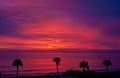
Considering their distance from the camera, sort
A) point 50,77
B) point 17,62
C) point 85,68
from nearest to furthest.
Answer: point 50,77
point 17,62
point 85,68

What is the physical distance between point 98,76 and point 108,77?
1.74 metres

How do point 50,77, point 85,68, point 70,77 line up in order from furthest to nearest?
point 85,68
point 50,77
point 70,77

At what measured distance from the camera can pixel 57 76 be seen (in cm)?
5225

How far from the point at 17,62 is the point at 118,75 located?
1702cm

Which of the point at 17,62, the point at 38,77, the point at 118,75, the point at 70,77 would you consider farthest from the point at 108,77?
the point at 17,62

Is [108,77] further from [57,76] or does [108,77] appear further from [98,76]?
[57,76]

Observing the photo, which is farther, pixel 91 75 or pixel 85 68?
pixel 85 68

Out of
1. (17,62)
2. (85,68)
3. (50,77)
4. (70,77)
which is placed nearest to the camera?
(70,77)

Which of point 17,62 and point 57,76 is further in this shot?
point 17,62

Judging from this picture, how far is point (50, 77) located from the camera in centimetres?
5538

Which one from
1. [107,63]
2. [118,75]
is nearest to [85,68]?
[107,63]

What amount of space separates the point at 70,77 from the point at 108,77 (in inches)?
277

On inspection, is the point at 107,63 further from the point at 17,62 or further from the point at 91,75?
the point at 17,62

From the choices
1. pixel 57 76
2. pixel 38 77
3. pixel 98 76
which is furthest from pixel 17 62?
pixel 98 76
